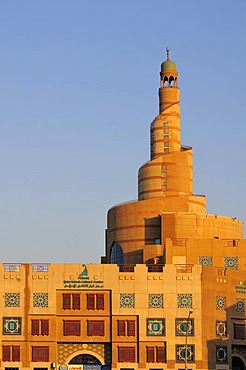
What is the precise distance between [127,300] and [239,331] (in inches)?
536

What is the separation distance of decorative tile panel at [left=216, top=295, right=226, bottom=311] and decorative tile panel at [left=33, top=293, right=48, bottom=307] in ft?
62.4

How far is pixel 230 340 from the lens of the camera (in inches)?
3952

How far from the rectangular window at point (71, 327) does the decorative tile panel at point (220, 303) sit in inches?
617

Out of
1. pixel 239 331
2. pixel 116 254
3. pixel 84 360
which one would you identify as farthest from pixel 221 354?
pixel 116 254

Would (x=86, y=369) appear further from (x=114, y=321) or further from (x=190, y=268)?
(x=190, y=268)

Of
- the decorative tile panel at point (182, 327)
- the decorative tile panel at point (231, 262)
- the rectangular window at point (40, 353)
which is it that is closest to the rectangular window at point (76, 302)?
the rectangular window at point (40, 353)

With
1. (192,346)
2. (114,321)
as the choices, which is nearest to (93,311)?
(114,321)

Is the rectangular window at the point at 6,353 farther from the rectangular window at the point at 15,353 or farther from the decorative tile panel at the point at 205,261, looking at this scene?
the decorative tile panel at the point at 205,261

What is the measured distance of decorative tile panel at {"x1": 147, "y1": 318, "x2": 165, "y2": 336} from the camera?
97.9 metres

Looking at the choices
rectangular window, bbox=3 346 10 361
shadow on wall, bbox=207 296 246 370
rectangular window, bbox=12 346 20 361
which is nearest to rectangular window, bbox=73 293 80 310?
rectangular window, bbox=12 346 20 361

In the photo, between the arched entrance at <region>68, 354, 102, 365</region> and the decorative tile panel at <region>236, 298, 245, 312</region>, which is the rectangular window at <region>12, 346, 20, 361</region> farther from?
the decorative tile panel at <region>236, 298, 245, 312</region>

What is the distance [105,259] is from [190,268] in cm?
2627

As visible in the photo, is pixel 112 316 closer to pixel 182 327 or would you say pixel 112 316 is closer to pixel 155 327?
pixel 155 327

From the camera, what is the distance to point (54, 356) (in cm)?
9775
